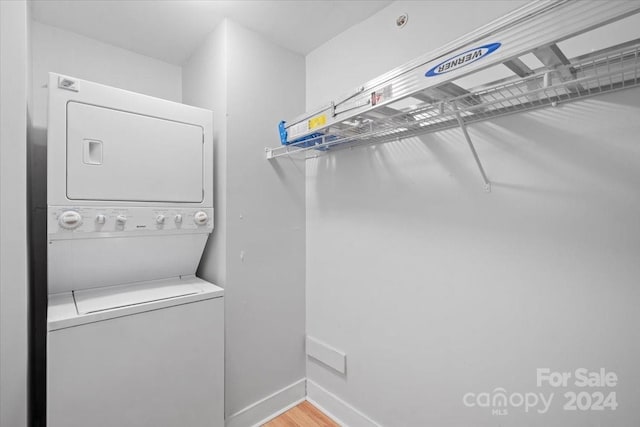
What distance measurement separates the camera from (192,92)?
84.9 inches

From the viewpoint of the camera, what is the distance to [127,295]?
1495 mm

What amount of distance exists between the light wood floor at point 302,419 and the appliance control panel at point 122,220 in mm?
1428

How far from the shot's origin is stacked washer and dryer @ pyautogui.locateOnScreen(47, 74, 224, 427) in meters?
1.26

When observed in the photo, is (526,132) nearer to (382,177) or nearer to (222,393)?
(382,177)

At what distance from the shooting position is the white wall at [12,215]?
1001mm

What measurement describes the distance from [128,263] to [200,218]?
1.50 feet

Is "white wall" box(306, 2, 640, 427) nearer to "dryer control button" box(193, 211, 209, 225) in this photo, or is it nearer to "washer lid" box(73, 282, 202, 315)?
"dryer control button" box(193, 211, 209, 225)

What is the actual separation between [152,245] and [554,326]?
6.55 ft

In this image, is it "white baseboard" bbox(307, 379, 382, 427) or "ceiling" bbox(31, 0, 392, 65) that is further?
"white baseboard" bbox(307, 379, 382, 427)

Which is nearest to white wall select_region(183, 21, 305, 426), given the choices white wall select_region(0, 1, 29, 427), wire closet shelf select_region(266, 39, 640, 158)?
wire closet shelf select_region(266, 39, 640, 158)

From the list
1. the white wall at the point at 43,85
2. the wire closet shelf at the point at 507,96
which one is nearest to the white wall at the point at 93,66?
the white wall at the point at 43,85

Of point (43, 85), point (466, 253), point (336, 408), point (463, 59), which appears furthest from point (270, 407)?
point (43, 85)

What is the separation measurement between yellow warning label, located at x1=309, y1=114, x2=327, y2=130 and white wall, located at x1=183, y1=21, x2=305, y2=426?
565 millimetres

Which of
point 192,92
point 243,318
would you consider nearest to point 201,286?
point 243,318
